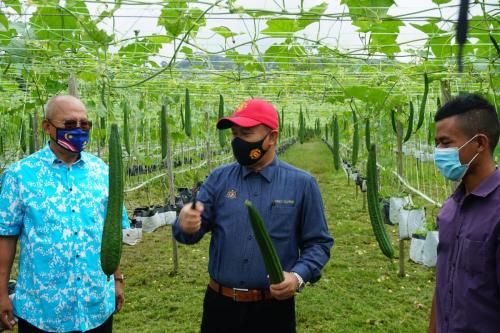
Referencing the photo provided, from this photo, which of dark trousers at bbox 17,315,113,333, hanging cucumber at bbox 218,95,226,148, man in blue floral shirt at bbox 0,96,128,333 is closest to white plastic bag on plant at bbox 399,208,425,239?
hanging cucumber at bbox 218,95,226,148

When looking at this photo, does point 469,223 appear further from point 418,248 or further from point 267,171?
point 418,248

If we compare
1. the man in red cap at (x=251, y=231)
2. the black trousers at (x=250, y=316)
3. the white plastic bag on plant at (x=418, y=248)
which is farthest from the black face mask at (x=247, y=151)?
the white plastic bag on plant at (x=418, y=248)

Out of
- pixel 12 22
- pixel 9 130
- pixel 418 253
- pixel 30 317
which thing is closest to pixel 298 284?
pixel 30 317

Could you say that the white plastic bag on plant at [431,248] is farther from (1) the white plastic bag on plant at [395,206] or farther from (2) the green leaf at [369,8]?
(2) the green leaf at [369,8]

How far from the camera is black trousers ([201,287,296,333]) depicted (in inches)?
111

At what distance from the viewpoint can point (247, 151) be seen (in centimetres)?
293

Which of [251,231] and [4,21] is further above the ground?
[4,21]

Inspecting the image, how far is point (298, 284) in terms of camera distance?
2.64 meters

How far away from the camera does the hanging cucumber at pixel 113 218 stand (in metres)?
2.34

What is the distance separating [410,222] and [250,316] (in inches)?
200

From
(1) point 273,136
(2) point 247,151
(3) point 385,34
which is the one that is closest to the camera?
(2) point 247,151

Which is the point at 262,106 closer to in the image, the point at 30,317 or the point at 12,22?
the point at 30,317

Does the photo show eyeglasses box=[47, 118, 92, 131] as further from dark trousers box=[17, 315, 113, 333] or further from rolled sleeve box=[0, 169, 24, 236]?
dark trousers box=[17, 315, 113, 333]

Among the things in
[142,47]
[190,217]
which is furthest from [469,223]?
[142,47]
